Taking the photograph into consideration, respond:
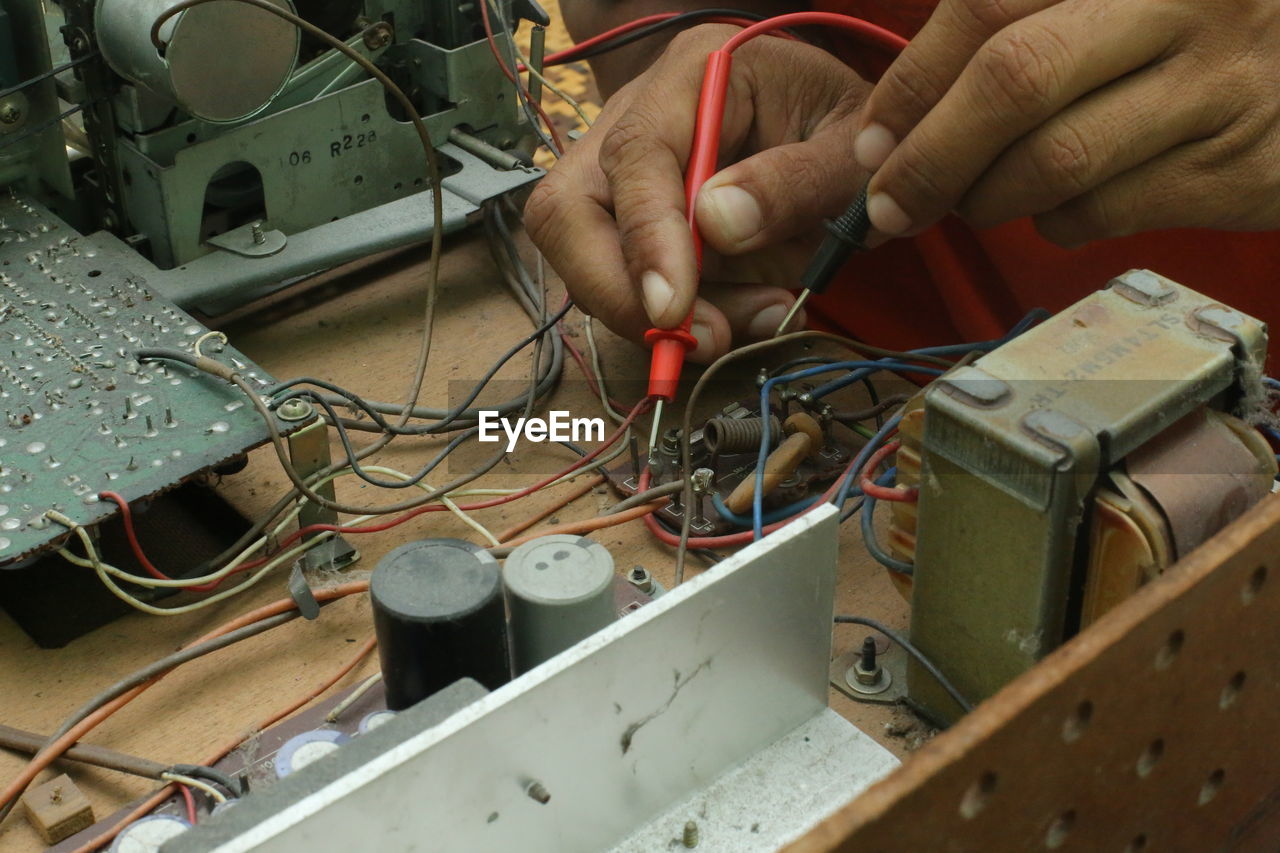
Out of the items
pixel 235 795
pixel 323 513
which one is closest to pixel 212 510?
pixel 323 513

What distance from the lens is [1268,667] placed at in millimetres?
518

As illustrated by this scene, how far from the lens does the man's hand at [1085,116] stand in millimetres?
712

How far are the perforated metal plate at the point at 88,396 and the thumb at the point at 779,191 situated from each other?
33cm

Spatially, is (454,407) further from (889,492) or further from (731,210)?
(889,492)

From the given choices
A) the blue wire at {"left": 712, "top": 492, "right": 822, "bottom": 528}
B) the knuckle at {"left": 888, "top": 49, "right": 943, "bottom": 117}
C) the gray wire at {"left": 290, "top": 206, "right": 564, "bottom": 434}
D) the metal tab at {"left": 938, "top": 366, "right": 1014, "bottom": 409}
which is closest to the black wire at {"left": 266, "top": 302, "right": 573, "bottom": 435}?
the gray wire at {"left": 290, "top": 206, "right": 564, "bottom": 434}

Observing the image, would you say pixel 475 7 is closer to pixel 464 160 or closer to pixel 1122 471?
pixel 464 160

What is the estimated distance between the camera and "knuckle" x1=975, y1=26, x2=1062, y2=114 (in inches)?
27.9

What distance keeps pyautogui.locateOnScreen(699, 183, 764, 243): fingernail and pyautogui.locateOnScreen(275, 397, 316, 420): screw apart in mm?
304

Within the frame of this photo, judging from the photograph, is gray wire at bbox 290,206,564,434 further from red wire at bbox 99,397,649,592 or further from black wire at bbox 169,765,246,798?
black wire at bbox 169,765,246,798

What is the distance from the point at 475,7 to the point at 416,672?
2.29 feet

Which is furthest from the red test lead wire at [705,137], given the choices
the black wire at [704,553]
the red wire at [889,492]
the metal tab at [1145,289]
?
the metal tab at [1145,289]

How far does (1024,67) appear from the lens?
709 mm

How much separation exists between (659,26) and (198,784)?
Answer: 0.80 meters

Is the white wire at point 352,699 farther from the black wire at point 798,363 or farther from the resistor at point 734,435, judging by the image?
the black wire at point 798,363
